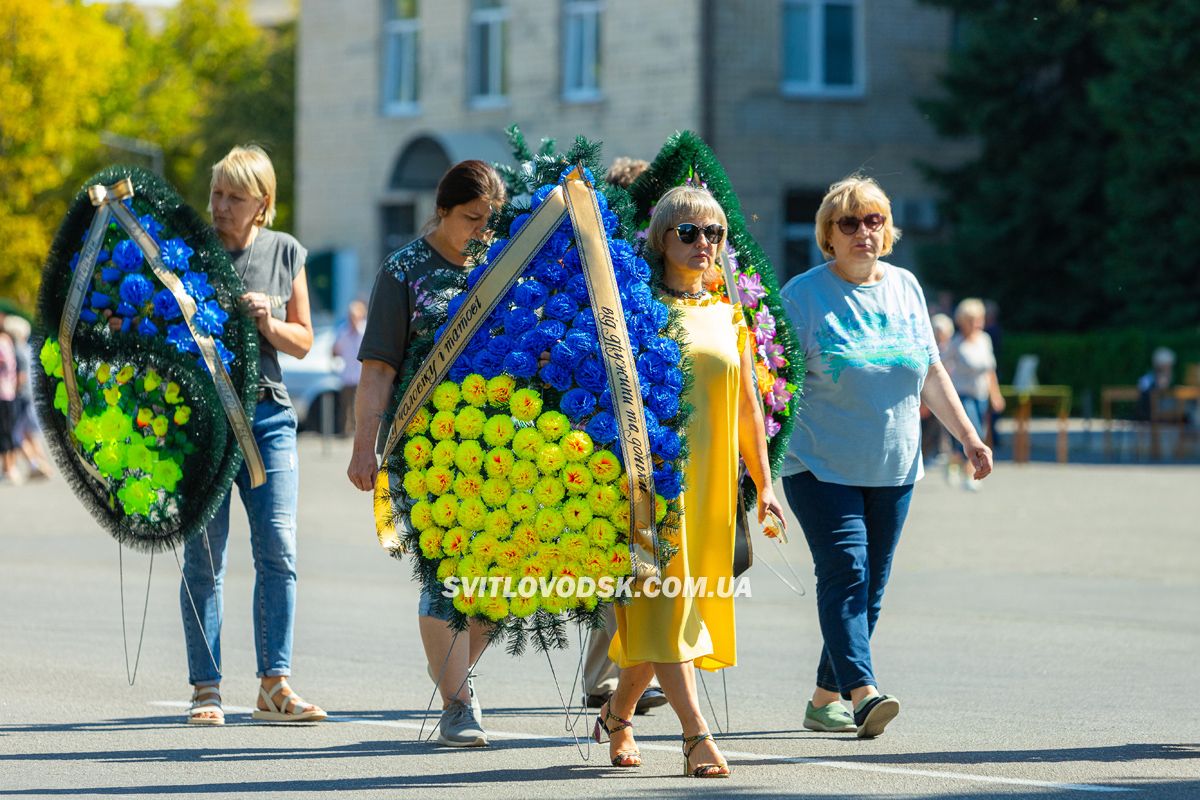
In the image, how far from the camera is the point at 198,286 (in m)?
7.50

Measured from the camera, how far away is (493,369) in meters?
6.62

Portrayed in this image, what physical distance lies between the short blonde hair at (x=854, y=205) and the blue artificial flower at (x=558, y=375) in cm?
142

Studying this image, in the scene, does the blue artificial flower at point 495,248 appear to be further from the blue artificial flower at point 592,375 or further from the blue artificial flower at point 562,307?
the blue artificial flower at point 592,375

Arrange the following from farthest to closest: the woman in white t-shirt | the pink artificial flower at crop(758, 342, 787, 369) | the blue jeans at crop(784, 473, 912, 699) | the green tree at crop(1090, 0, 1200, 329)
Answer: the green tree at crop(1090, 0, 1200, 329) → the woman in white t-shirt → the blue jeans at crop(784, 473, 912, 699) → the pink artificial flower at crop(758, 342, 787, 369)

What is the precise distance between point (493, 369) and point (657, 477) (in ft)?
2.10

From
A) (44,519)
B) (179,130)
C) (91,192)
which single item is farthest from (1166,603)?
(179,130)

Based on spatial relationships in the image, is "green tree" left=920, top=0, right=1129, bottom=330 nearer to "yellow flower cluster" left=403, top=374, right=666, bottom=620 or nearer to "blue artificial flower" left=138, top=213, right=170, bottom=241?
"blue artificial flower" left=138, top=213, right=170, bottom=241

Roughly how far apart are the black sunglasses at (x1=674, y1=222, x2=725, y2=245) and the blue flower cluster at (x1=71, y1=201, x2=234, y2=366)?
1.84 metres

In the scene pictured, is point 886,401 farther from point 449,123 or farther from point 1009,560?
point 449,123

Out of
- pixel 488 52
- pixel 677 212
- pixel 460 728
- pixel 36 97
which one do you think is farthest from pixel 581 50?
pixel 677 212

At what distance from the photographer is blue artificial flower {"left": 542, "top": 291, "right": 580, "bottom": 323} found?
6.54 m

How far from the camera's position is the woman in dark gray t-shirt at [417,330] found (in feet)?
23.2

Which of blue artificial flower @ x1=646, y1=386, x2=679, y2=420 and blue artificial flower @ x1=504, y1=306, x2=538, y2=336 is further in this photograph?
blue artificial flower @ x1=504, y1=306, x2=538, y2=336

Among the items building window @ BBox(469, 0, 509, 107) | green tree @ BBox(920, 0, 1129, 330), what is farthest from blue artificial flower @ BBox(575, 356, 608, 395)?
building window @ BBox(469, 0, 509, 107)
